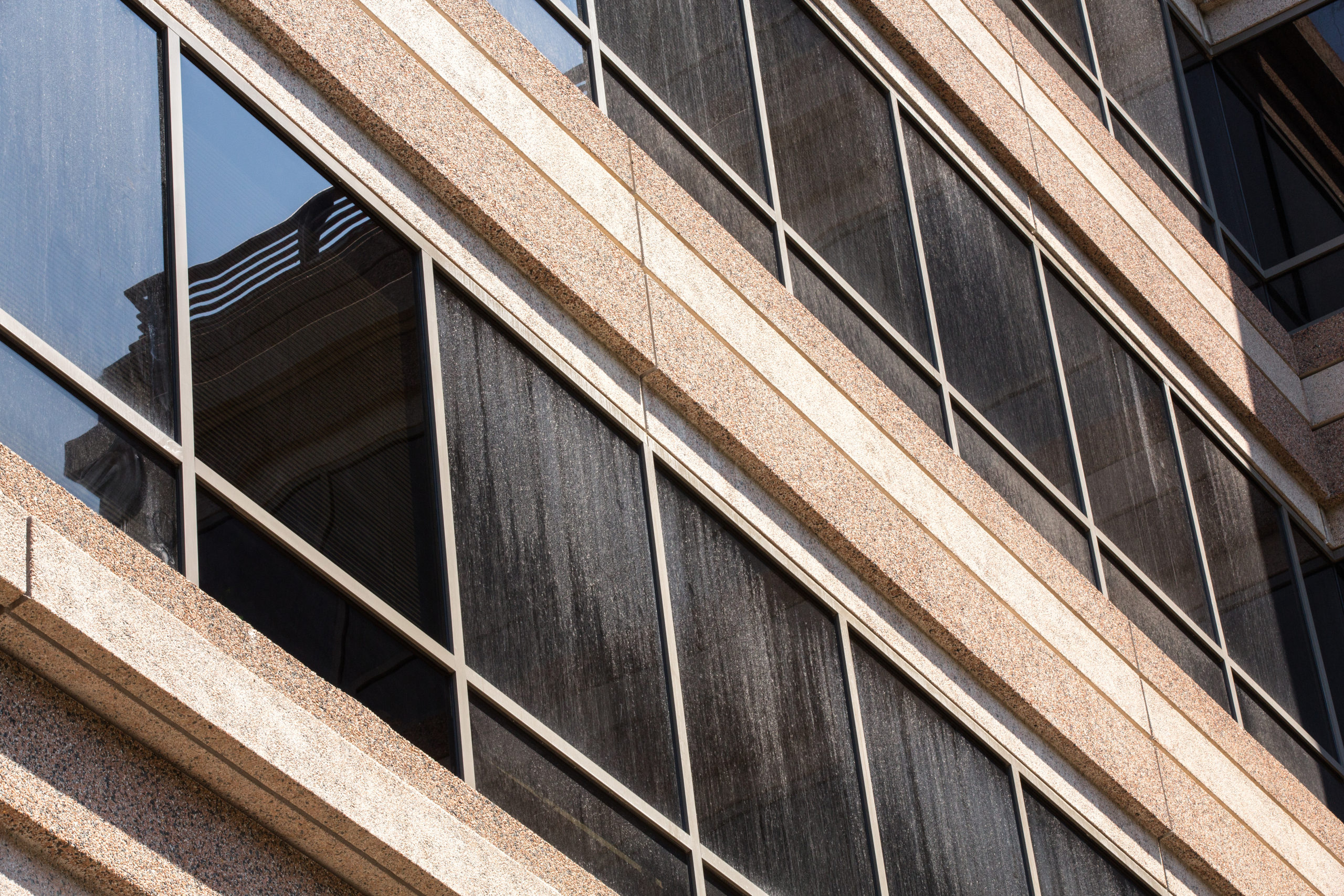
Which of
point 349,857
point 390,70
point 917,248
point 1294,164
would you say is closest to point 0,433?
point 349,857

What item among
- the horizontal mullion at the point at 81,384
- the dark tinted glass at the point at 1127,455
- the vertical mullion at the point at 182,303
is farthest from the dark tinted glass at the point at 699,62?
the horizontal mullion at the point at 81,384

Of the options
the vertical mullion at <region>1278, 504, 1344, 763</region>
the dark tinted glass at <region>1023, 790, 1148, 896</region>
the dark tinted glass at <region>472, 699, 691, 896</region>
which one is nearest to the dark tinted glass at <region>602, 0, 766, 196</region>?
the dark tinted glass at <region>1023, 790, 1148, 896</region>

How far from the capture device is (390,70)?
8.79 metres

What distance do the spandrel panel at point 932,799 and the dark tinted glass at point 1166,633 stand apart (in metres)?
3.04

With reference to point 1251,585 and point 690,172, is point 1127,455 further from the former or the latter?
point 690,172

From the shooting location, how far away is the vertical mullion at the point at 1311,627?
52.4 feet

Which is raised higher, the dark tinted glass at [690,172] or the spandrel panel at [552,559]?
the dark tinted glass at [690,172]

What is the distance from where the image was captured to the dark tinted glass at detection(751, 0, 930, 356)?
39.4 feet

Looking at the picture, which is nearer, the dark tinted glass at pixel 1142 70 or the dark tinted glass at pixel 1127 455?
the dark tinted glass at pixel 1127 455

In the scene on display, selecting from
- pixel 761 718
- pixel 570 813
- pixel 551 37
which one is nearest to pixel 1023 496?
pixel 761 718

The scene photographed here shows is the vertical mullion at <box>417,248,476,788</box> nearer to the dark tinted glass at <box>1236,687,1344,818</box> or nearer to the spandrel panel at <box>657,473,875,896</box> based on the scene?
the spandrel panel at <box>657,473,875,896</box>

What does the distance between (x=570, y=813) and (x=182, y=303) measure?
2815mm

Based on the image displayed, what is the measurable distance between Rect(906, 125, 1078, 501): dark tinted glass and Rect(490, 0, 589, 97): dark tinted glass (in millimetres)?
3558

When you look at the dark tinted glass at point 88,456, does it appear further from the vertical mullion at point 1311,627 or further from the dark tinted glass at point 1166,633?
the vertical mullion at point 1311,627
